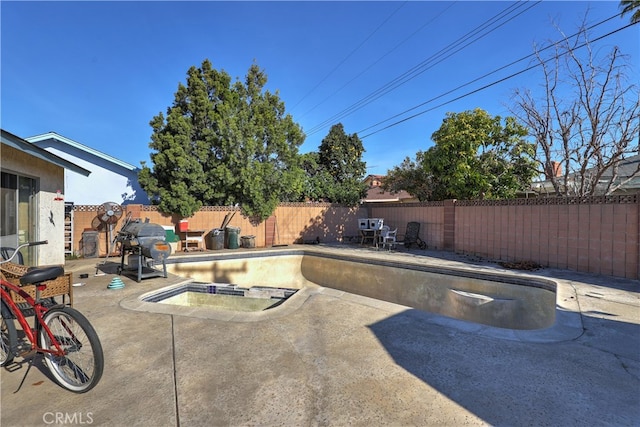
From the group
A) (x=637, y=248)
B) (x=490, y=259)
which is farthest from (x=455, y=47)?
(x=637, y=248)

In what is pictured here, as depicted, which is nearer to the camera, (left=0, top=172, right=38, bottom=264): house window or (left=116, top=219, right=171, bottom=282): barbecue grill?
(left=0, top=172, right=38, bottom=264): house window

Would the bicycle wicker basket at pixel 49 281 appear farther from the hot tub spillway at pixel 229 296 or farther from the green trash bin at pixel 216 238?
the green trash bin at pixel 216 238

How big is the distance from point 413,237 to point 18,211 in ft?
37.1

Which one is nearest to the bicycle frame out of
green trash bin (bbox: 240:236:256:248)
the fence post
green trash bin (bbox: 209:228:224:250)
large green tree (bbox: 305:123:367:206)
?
green trash bin (bbox: 209:228:224:250)

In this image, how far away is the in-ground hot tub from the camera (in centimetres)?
549

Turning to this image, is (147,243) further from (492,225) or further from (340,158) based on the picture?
(340,158)

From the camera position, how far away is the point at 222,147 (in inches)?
432

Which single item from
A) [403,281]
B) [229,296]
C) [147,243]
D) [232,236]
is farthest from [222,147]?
[403,281]

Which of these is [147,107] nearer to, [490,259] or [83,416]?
[83,416]

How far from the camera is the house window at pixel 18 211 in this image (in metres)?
5.52

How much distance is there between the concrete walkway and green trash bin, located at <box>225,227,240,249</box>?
7185mm

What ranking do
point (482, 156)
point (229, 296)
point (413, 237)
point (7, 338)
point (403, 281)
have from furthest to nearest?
point (413, 237), point (482, 156), point (403, 281), point (229, 296), point (7, 338)

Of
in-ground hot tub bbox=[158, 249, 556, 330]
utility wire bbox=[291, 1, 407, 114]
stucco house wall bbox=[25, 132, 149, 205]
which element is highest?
utility wire bbox=[291, 1, 407, 114]

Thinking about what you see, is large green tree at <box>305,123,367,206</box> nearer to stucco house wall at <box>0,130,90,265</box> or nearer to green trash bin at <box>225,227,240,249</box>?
green trash bin at <box>225,227,240,249</box>
